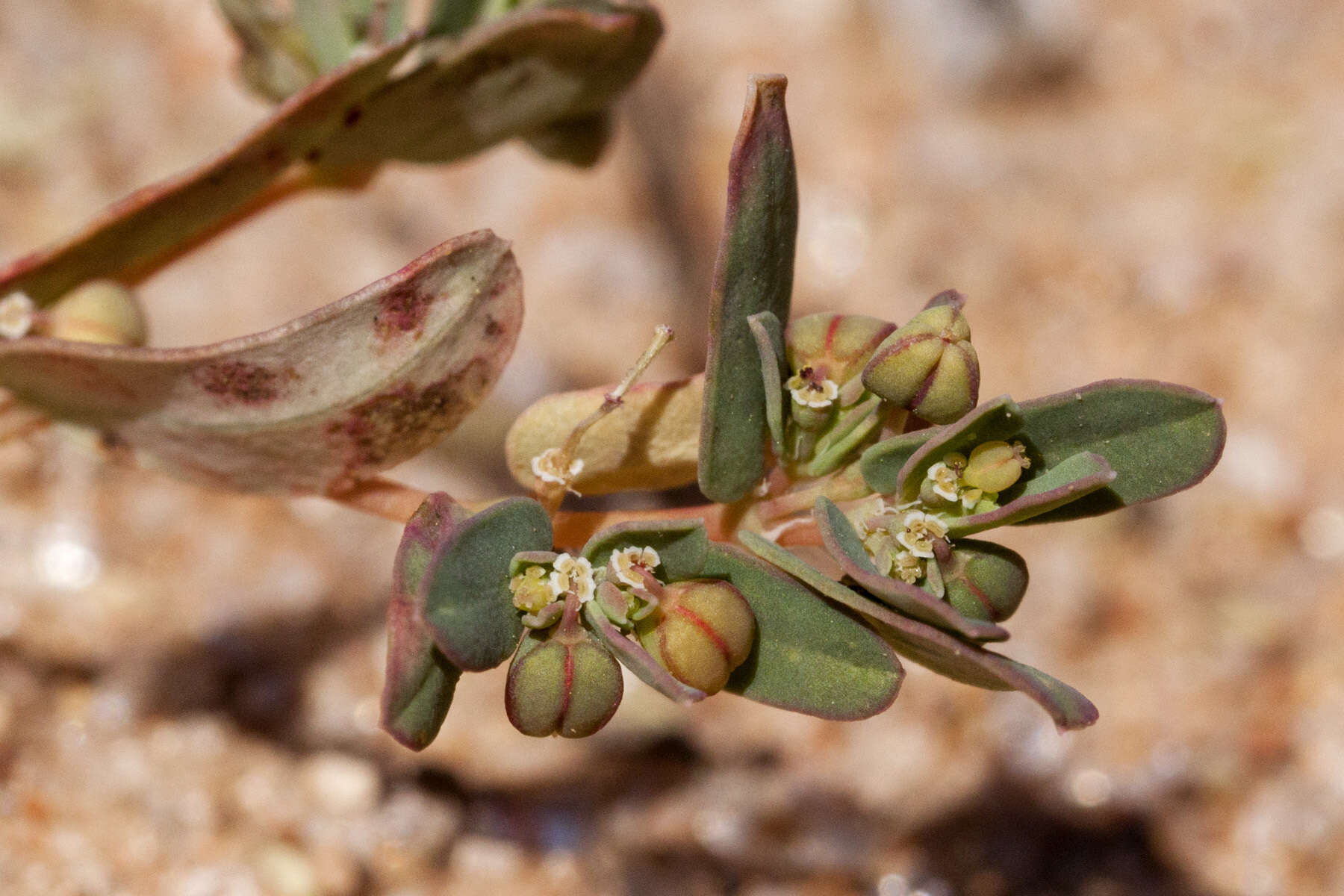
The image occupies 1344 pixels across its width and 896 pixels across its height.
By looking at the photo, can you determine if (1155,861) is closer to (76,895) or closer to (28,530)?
(76,895)

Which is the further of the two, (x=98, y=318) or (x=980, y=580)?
(x=98, y=318)

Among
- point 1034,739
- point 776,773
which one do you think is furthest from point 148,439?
point 1034,739

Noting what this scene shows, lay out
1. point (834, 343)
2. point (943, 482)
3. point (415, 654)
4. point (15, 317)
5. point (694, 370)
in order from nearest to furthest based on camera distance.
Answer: point (415, 654), point (943, 482), point (834, 343), point (15, 317), point (694, 370)

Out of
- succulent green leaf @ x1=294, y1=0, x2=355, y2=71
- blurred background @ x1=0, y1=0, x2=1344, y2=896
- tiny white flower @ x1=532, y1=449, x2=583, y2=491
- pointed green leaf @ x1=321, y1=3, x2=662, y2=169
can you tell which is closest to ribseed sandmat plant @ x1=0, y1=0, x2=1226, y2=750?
tiny white flower @ x1=532, y1=449, x2=583, y2=491

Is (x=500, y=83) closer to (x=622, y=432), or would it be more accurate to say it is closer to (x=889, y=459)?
(x=622, y=432)

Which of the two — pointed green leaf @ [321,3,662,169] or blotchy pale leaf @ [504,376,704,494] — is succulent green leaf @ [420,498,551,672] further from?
pointed green leaf @ [321,3,662,169]

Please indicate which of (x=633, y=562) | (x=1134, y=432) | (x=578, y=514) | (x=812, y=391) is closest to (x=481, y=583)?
Answer: (x=633, y=562)

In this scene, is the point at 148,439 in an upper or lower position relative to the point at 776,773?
upper
